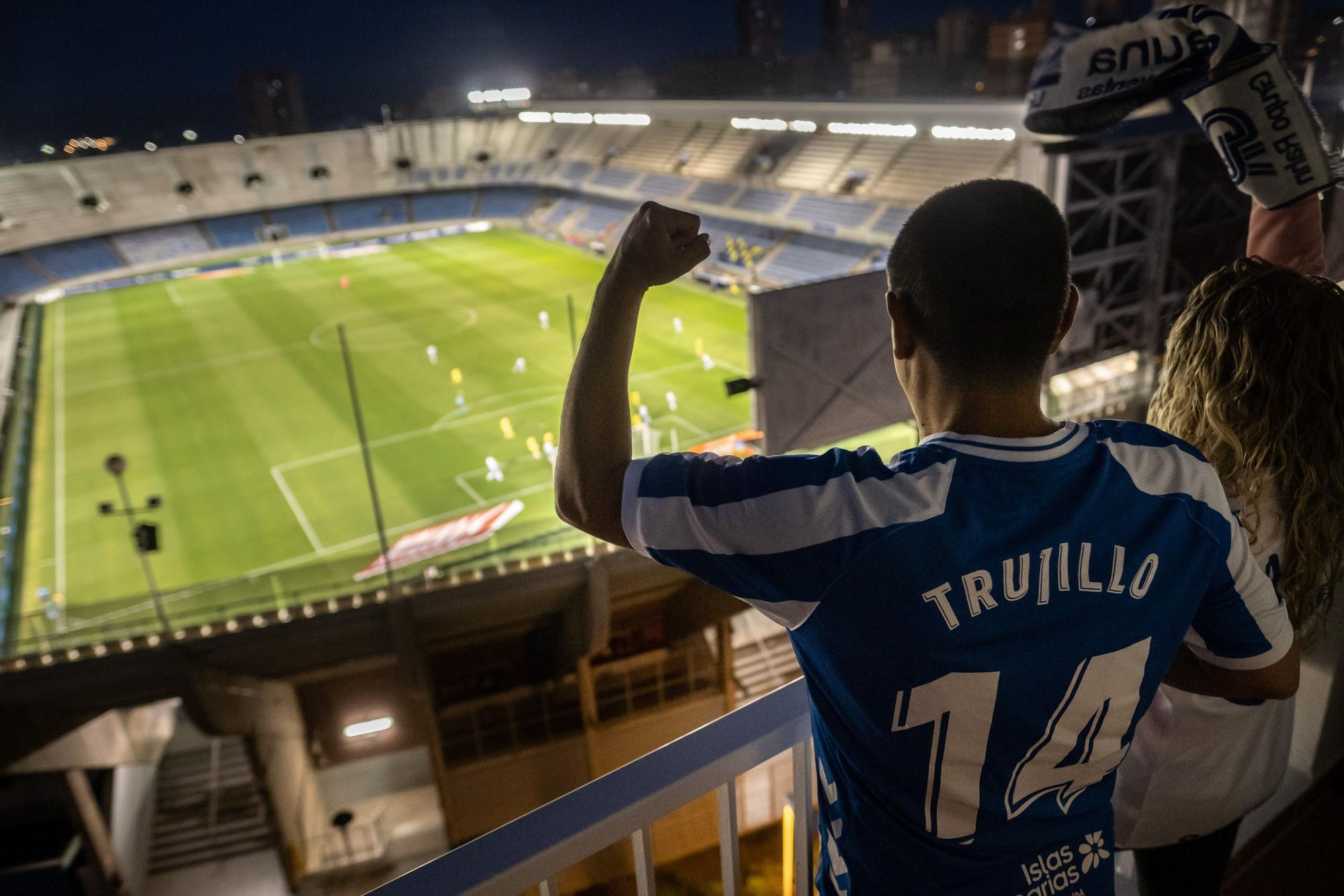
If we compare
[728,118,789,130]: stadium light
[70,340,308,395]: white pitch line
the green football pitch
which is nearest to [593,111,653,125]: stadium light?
[728,118,789,130]: stadium light

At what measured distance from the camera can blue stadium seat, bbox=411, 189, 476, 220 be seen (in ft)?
179

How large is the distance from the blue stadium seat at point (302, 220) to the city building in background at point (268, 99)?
352 ft

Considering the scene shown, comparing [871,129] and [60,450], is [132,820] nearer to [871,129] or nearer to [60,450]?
[60,450]

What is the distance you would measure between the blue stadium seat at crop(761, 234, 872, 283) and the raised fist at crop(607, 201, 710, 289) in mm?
31176

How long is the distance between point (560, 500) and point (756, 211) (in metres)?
39.9

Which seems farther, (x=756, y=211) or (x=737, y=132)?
(x=737, y=132)

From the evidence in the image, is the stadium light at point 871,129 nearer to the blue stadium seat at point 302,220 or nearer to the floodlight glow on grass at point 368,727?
the floodlight glow on grass at point 368,727

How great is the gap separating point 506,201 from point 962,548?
57.7m

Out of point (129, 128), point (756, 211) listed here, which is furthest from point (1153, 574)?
point (129, 128)

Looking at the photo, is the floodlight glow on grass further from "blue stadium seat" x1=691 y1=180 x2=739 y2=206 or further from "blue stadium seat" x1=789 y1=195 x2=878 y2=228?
"blue stadium seat" x1=691 y1=180 x2=739 y2=206

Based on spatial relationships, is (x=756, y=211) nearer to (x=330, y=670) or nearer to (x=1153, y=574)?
(x=330, y=670)

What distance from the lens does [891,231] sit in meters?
32.8

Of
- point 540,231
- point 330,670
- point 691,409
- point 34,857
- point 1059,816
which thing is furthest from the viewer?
point 540,231

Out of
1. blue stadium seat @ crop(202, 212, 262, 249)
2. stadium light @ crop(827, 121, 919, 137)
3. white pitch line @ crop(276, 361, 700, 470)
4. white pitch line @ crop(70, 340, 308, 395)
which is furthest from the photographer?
blue stadium seat @ crop(202, 212, 262, 249)
